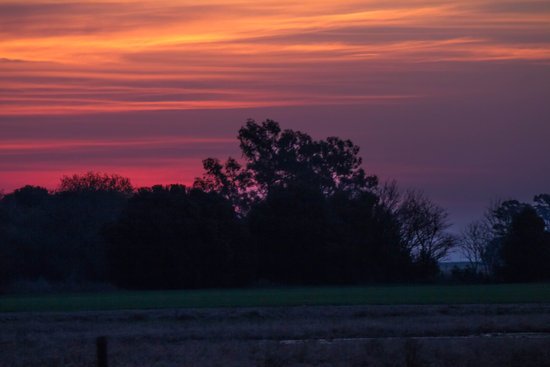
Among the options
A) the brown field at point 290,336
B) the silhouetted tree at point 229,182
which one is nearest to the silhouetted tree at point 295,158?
the silhouetted tree at point 229,182

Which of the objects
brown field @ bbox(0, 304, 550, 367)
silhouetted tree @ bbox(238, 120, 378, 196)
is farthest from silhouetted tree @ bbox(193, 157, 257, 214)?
brown field @ bbox(0, 304, 550, 367)

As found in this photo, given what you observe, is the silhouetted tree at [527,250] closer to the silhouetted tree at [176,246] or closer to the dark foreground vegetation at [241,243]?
the dark foreground vegetation at [241,243]

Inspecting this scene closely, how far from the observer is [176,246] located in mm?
→ 75438

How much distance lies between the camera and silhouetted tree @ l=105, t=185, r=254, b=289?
246ft

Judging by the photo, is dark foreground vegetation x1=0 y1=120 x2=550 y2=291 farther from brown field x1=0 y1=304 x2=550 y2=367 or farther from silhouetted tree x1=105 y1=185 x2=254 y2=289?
brown field x1=0 y1=304 x2=550 y2=367

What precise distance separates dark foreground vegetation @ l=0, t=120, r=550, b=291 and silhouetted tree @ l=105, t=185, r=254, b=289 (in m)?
0.07

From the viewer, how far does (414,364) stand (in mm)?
22062

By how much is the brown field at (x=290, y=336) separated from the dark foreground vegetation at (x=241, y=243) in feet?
98.6

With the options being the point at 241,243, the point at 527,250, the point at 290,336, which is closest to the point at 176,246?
the point at 241,243

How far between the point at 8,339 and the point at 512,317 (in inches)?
725

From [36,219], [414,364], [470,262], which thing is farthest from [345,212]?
[414,364]

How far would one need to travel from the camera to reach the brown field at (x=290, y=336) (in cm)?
2434

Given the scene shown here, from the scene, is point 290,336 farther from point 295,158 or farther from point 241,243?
point 295,158

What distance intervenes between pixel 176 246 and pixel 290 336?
44102 mm
